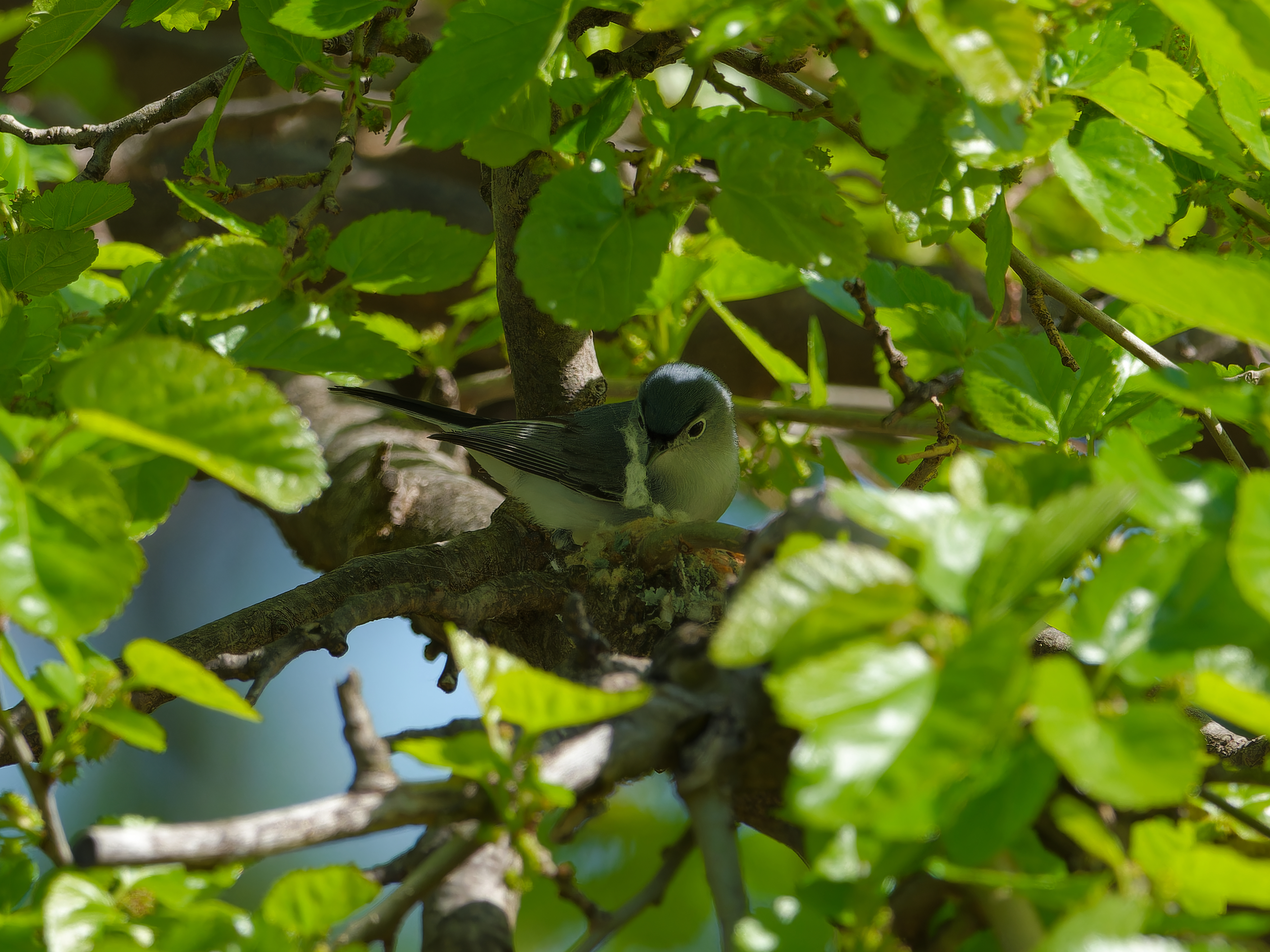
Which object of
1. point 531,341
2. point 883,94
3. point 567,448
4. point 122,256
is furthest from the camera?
point 567,448

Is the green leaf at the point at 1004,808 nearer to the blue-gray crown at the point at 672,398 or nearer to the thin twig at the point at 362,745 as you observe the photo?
the thin twig at the point at 362,745

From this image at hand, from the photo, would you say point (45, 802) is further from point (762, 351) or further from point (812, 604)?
point (762, 351)

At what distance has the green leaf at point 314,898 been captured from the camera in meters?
0.65

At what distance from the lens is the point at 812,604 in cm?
58

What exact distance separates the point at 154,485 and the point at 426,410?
5.50 ft

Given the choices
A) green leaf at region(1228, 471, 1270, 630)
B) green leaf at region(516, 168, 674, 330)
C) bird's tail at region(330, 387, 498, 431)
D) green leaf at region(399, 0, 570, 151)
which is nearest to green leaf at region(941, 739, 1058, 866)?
green leaf at region(1228, 471, 1270, 630)

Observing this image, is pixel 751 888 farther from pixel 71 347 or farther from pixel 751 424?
pixel 71 347

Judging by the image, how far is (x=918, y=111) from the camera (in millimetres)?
873

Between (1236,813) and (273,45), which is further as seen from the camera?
(273,45)

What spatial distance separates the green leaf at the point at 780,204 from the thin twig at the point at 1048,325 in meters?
0.59

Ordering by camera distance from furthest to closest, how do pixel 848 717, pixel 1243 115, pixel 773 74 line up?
pixel 773 74 → pixel 1243 115 → pixel 848 717

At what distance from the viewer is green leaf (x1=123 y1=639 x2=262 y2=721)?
65cm

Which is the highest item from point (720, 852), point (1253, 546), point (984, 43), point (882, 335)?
point (984, 43)

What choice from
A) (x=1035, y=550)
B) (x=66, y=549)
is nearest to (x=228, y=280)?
(x=66, y=549)
